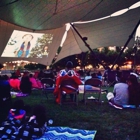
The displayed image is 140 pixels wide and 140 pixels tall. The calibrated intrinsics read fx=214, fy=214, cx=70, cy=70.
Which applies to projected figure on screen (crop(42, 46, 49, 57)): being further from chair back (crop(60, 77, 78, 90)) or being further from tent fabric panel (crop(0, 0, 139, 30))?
chair back (crop(60, 77, 78, 90))

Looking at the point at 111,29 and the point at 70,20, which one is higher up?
the point at 70,20

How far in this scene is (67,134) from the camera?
12.7ft

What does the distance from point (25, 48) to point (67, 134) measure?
21403 millimetres

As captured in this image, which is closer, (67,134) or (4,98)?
(67,134)

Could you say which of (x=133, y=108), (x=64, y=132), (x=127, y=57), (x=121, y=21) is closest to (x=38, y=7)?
(x=121, y=21)

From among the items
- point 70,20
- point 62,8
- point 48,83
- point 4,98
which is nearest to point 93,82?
point 48,83

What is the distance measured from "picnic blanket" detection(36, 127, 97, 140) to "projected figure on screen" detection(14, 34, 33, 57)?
20.3 m

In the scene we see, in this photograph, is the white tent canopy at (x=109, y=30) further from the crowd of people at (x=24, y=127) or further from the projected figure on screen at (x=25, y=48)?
the crowd of people at (x=24, y=127)

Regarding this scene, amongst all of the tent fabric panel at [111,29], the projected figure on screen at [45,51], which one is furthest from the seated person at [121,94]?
the projected figure on screen at [45,51]

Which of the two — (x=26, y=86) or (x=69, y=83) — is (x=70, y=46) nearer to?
(x=26, y=86)

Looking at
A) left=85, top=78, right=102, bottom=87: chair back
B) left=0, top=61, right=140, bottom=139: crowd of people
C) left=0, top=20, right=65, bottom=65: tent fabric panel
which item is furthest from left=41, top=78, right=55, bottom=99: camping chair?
left=0, top=20, right=65, bottom=65: tent fabric panel

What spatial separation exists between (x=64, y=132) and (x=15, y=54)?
69.2 feet

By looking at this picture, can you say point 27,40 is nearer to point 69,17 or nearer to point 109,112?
point 69,17

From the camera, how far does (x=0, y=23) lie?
20469 millimetres
